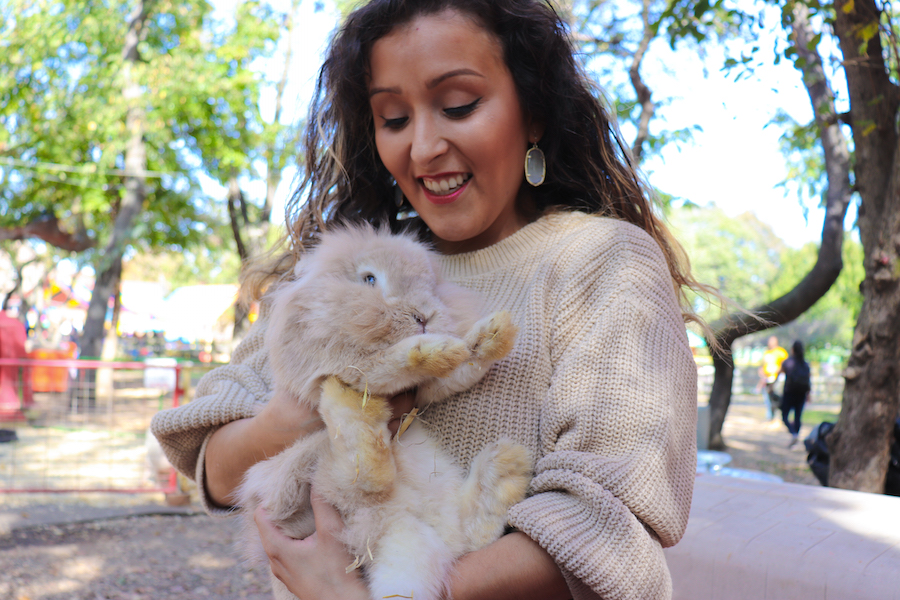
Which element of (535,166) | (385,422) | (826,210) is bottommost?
(385,422)

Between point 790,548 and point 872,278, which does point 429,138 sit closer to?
point 790,548

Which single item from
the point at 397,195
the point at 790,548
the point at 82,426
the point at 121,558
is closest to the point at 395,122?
the point at 397,195

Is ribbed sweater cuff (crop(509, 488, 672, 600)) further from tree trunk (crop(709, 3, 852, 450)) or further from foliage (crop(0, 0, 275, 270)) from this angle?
foliage (crop(0, 0, 275, 270))

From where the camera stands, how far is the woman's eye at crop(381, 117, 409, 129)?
1978mm

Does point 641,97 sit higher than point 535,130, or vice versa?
point 641,97

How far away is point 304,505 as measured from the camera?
1.65 meters

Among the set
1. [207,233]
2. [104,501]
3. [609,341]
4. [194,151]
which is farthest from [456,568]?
[207,233]

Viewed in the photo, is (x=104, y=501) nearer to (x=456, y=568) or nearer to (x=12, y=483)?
(x=12, y=483)

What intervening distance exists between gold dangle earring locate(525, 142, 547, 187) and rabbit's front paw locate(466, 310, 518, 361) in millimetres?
840

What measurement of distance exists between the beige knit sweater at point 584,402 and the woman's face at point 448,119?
192 millimetres

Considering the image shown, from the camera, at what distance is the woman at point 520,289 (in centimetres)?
142

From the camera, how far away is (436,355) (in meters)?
1.40

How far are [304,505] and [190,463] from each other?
70 cm

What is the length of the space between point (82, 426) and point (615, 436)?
8.50 metres
